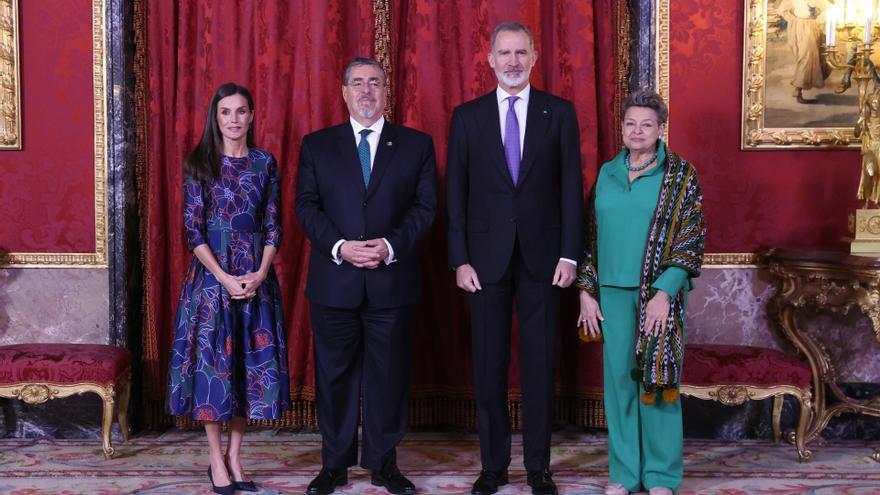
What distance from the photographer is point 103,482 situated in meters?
3.39

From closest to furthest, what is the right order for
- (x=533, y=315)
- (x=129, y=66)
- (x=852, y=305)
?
(x=533, y=315) → (x=852, y=305) → (x=129, y=66)

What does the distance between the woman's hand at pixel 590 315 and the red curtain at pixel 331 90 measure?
2.59 feet

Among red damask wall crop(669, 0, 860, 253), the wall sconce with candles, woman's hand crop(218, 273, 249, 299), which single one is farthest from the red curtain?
the wall sconce with candles

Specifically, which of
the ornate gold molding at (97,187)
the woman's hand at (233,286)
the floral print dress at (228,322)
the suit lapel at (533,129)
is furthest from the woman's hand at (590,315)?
the ornate gold molding at (97,187)

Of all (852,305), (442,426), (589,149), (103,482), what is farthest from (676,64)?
(103,482)

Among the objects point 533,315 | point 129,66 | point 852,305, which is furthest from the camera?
point 129,66

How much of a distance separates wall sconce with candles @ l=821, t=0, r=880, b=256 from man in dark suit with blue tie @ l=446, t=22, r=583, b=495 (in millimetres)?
1325

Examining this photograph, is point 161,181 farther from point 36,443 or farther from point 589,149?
point 589,149

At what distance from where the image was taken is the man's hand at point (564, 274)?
3139mm

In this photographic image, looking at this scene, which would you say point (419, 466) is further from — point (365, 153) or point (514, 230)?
point (365, 153)

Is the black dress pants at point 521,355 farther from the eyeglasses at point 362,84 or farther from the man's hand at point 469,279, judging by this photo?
the eyeglasses at point 362,84

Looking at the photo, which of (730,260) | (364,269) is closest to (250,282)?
(364,269)

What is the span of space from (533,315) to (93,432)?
2.26 m

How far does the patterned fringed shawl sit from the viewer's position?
3057 millimetres
